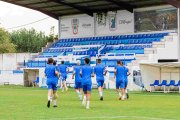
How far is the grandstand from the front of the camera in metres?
44.4

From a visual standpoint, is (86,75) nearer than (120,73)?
Yes

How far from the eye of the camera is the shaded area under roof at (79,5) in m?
50.5

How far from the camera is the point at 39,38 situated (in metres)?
103

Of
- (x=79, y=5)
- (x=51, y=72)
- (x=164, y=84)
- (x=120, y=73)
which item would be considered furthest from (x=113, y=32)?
(x=51, y=72)

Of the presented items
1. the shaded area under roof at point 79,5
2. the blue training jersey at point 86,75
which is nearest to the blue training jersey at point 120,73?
the blue training jersey at point 86,75

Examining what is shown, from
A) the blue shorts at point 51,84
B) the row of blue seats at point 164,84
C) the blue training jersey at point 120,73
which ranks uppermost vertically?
the blue training jersey at point 120,73

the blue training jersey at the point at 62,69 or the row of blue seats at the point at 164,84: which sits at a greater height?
the blue training jersey at the point at 62,69

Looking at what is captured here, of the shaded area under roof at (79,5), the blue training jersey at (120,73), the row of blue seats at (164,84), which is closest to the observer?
the blue training jersey at (120,73)

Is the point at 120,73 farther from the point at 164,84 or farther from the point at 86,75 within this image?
the point at 164,84

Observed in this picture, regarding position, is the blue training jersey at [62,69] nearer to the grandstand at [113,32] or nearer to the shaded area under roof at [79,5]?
the grandstand at [113,32]

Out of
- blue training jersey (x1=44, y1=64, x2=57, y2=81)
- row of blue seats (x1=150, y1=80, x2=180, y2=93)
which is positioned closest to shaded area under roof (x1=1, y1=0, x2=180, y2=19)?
row of blue seats (x1=150, y1=80, x2=180, y2=93)

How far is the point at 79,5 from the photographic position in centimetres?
5447

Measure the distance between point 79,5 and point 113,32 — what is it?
14.5 ft

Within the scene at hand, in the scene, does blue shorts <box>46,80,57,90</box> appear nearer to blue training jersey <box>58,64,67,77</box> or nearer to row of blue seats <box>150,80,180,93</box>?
blue training jersey <box>58,64,67,77</box>
